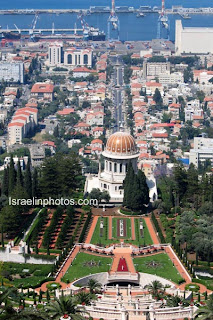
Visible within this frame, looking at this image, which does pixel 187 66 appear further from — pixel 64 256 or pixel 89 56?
pixel 64 256

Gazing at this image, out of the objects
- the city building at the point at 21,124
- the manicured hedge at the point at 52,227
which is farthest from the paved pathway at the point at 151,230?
the city building at the point at 21,124

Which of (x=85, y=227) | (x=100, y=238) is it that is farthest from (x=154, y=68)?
(x=100, y=238)

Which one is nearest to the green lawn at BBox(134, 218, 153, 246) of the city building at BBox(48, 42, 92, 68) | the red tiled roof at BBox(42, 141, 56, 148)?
the red tiled roof at BBox(42, 141, 56, 148)

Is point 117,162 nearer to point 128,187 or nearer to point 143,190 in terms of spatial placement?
point 128,187

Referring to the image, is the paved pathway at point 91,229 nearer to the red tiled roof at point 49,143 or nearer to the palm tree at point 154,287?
the palm tree at point 154,287

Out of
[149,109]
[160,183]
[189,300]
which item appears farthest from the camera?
[149,109]

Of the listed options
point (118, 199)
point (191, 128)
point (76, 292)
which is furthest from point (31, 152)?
point (76, 292)
